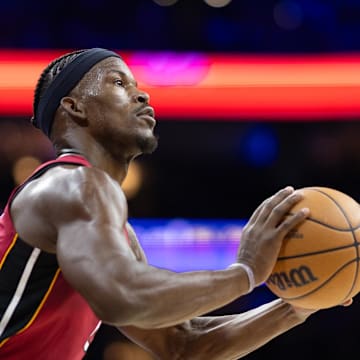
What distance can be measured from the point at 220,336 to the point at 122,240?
1.10 metres

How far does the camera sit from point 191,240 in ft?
29.6

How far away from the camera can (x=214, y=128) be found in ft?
36.5

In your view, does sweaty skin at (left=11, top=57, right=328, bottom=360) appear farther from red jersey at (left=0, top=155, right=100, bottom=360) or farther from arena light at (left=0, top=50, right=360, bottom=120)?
arena light at (left=0, top=50, right=360, bottom=120)

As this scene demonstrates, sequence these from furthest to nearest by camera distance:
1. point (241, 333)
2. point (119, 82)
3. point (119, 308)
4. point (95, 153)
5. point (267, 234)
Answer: point (241, 333)
point (119, 82)
point (95, 153)
point (267, 234)
point (119, 308)

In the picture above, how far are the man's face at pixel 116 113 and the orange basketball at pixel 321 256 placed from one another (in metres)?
0.66

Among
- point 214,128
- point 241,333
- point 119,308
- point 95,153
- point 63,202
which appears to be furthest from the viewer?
point 214,128

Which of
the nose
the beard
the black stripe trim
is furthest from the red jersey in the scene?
the nose

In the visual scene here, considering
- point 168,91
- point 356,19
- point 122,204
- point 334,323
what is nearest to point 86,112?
point 122,204

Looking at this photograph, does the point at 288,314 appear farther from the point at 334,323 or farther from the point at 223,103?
the point at 334,323

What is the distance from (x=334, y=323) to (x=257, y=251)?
26.5ft

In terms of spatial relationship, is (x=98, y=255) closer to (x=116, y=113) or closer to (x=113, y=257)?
(x=113, y=257)

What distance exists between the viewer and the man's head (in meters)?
2.81

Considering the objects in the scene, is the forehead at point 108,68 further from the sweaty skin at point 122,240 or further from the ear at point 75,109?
the ear at point 75,109

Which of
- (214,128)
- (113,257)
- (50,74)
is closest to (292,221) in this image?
(113,257)
